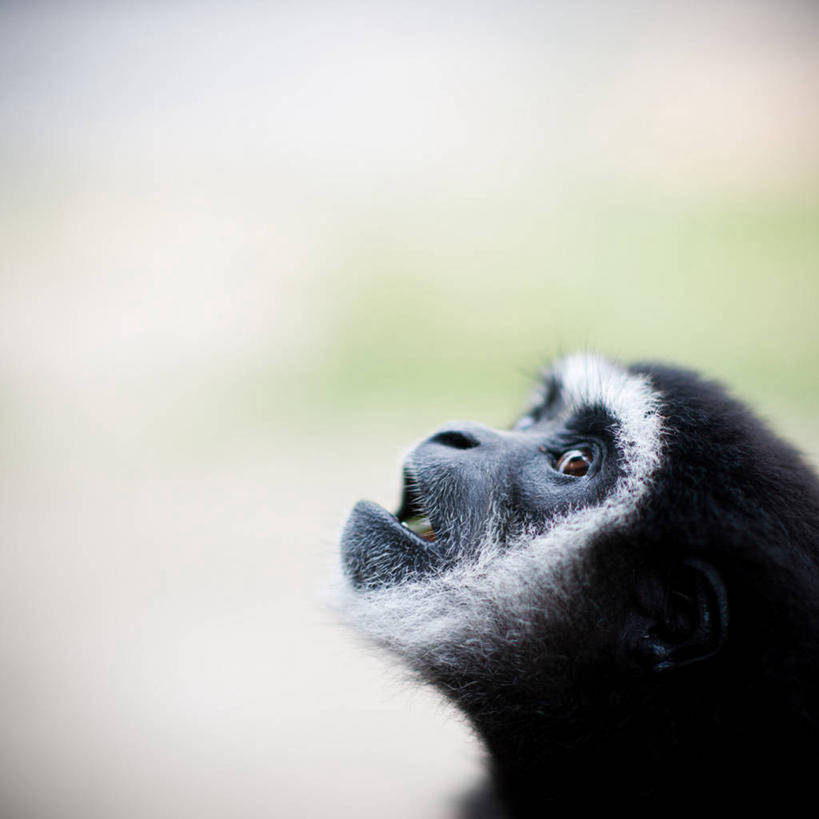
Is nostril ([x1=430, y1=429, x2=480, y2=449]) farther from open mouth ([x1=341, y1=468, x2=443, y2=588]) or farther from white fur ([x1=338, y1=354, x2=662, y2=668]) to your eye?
white fur ([x1=338, y1=354, x2=662, y2=668])

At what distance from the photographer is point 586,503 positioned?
1.56 meters

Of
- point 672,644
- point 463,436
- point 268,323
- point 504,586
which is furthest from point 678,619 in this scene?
point 268,323

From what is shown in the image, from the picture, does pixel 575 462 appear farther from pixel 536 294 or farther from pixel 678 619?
pixel 536 294

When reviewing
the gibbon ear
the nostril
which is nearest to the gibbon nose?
the nostril

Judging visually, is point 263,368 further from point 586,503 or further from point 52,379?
point 586,503

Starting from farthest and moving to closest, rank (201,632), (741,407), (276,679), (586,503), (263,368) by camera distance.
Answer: (263,368) → (201,632) → (276,679) → (741,407) → (586,503)

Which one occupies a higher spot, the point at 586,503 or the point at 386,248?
the point at 386,248

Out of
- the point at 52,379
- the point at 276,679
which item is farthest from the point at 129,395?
the point at 276,679

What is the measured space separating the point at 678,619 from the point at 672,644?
46mm

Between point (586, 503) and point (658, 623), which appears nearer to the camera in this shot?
point (658, 623)

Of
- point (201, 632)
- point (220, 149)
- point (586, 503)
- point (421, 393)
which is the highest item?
point (220, 149)

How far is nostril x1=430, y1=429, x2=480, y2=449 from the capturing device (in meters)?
1.79

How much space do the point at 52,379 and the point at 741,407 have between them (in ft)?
12.7

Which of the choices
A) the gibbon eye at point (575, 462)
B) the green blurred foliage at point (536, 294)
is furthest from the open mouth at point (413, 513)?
the green blurred foliage at point (536, 294)
